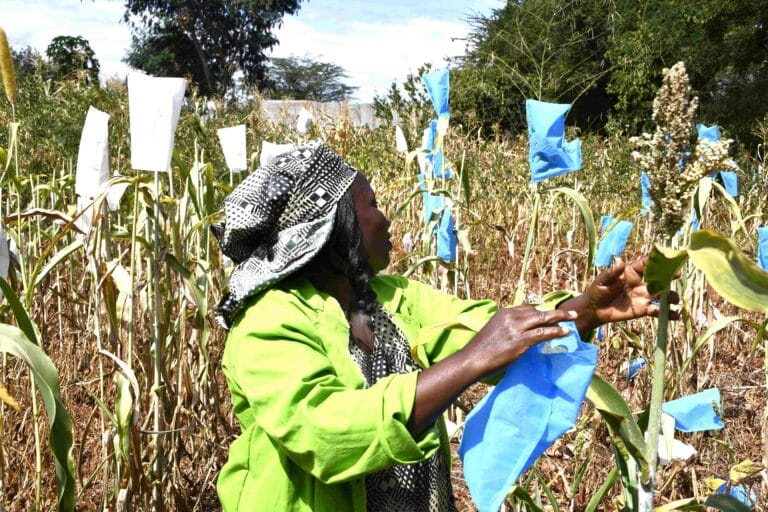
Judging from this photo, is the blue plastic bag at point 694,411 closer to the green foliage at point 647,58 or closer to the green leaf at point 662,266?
the green leaf at point 662,266

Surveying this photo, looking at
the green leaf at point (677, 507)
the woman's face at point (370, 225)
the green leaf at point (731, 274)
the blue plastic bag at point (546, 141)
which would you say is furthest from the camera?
the blue plastic bag at point (546, 141)

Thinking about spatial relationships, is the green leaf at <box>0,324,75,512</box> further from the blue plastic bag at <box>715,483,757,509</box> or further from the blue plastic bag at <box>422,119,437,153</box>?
the blue plastic bag at <box>422,119,437,153</box>

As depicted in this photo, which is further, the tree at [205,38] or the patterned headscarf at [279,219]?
the tree at [205,38]

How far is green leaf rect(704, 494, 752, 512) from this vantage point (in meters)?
1.08

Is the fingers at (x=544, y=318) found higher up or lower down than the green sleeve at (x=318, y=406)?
higher up

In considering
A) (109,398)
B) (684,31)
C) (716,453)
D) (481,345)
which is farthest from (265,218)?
(684,31)

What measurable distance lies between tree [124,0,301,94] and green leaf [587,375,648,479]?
22968 mm

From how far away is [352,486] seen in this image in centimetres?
120

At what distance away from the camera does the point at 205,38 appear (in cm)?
2391

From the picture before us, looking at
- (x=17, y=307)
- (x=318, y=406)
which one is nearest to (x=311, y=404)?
(x=318, y=406)

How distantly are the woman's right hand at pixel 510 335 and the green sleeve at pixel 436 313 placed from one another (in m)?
0.32

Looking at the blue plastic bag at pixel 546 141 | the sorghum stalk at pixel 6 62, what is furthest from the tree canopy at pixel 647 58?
A: the sorghum stalk at pixel 6 62

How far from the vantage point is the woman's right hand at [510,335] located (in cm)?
98

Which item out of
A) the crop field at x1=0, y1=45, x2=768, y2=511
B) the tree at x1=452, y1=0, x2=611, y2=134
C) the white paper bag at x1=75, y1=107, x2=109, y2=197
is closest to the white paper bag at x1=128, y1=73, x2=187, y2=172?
the crop field at x1=0, y1=45, x2=768, y2=511
